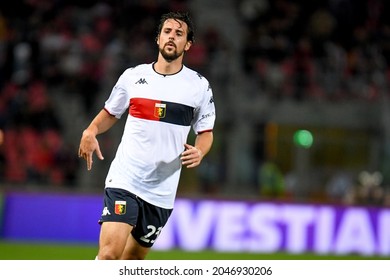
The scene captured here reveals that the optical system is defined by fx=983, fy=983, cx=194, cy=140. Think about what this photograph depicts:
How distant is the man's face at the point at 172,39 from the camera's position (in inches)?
319

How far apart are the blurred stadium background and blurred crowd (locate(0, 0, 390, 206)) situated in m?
0.03

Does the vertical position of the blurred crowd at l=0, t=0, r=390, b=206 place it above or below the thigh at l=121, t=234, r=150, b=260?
above

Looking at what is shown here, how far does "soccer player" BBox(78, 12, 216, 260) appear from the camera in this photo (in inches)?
319

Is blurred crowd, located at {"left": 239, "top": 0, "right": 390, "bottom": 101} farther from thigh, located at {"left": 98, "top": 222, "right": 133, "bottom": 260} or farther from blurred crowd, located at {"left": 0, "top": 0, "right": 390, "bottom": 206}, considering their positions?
thigh, located at {"left": 98, "top": 222, "right": 133, "bottom": 260}

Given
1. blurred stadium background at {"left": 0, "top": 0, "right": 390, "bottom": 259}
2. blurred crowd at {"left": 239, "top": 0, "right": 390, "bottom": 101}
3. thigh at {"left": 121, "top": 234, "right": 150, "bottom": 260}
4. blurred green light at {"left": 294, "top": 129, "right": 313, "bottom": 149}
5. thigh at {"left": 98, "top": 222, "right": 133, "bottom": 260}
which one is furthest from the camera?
blurred crowd at {"left": 239, "top": 0, "right": 390, "bottom": 101}

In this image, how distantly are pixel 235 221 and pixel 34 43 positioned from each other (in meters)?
5.45

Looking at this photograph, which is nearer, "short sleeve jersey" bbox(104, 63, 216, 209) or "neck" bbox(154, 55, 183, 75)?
"short sleeve jersey" bbox(104, 63, 216, 209)

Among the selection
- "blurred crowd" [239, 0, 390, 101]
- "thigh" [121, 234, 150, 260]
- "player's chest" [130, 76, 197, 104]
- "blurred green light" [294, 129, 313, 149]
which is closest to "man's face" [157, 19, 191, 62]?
"player's chest" [130, 76, 197, 104]

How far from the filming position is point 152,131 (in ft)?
26.7

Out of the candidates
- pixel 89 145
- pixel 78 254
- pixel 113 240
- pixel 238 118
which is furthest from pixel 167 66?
pixel 238 118

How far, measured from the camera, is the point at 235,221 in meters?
17.2
